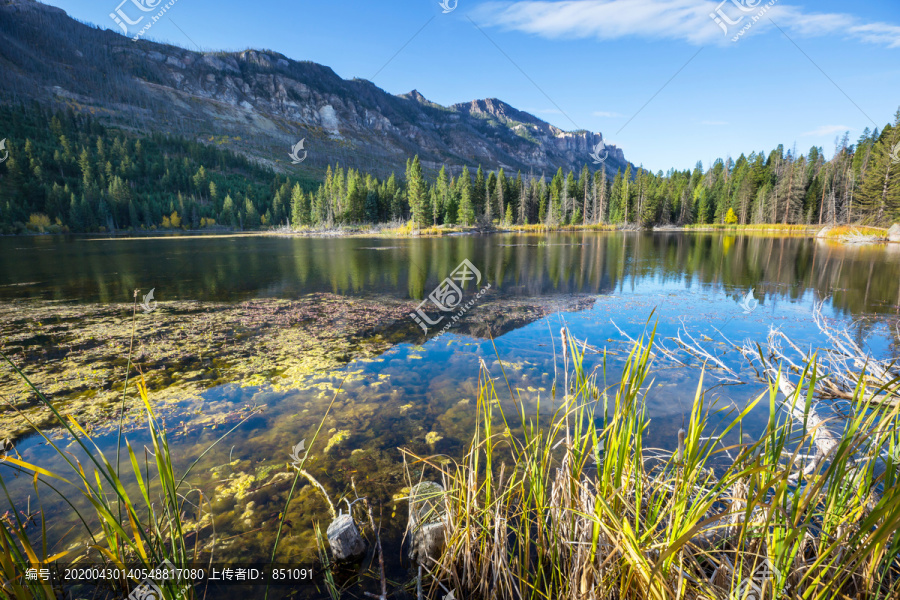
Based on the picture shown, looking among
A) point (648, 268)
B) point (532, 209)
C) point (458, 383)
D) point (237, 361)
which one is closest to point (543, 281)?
point (648, 268)

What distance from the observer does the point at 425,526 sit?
2914mm

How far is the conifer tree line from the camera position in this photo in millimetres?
53719

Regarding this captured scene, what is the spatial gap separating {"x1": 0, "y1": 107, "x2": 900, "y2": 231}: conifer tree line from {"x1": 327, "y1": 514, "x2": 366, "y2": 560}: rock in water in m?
45.3

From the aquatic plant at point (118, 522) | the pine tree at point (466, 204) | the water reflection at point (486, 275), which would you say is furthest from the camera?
the pine tree at point (466, 204)

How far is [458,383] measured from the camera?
21.5 feet

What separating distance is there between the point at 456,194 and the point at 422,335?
6123cm

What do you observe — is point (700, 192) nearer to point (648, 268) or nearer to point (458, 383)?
point (648, 268)

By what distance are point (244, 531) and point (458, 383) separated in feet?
12.3

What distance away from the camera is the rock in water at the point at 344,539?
296cm

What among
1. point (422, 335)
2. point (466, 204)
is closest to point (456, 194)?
point (466, 204)

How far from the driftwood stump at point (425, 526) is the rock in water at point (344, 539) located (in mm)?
424
